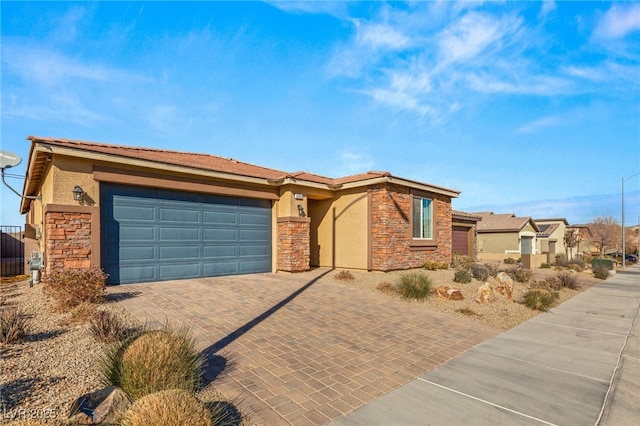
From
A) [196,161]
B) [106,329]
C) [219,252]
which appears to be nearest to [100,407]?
[106,329]

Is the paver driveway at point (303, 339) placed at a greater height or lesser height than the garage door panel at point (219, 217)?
lesser

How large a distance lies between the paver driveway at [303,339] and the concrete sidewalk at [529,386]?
34cm

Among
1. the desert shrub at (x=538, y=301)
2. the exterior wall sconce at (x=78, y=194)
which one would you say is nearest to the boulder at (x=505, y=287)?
the desert shrub at (x=538, y=301)

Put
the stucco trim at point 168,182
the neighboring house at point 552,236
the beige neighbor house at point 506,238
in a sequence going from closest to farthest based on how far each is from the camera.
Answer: the stucco trim at point 168,182, the beige neighbor house at point 506,238, the neighboring house at point 552,236

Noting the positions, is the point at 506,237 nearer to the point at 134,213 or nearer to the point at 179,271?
the point at 179,271

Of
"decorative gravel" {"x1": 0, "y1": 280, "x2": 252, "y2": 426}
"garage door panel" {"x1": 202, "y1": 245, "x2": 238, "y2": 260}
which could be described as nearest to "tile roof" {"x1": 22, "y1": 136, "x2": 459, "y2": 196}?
"garage door panel" {"x1": 202, "y1": 245, "x2": 238, "y2": 260}

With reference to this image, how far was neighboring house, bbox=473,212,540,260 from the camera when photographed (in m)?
29.9

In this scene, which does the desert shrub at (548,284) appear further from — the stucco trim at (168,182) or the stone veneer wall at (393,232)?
the stucco trim at (168,182)

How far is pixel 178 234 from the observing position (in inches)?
423

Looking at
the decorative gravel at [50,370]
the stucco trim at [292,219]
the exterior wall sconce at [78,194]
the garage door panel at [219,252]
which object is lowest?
the decorative gravel at [50,370]

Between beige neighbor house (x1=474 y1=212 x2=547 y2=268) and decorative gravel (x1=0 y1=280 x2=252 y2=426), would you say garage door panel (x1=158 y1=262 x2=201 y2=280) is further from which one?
beige neighbor house (x1=474 y1=212 x2=547 y2=268)

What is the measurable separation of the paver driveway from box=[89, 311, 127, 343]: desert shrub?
0.96m

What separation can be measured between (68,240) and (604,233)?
178 ft

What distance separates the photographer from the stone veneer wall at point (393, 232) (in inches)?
532
